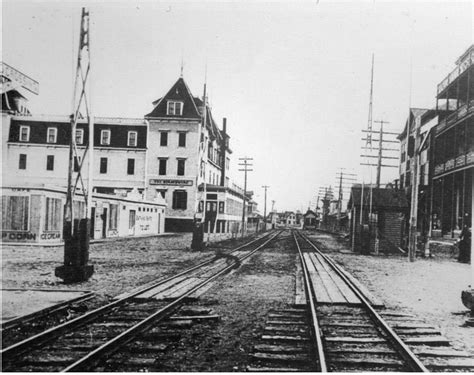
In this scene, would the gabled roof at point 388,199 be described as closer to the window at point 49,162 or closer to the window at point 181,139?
the window at point 181,139

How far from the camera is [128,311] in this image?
7910 mm

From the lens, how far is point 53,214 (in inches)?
898

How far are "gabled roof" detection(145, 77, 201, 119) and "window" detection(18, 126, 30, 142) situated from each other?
1093 cm

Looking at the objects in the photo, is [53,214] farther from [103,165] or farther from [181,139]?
[181,139]

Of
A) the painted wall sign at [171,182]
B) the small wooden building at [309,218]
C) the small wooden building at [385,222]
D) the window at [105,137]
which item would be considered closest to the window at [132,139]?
the window at [105,137]

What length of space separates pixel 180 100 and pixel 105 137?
7.66m

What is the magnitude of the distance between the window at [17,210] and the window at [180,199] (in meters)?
21.1

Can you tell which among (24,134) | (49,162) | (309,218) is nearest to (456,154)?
(49,162)

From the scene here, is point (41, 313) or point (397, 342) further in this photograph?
point (41, 313)

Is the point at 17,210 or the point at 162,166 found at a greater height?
the point at 162,166

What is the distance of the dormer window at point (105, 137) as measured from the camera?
39.7m

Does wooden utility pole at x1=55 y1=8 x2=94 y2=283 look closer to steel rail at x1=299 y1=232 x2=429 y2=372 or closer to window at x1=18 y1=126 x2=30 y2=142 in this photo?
steel rail at x1=299 y1=232 x2=429 y2=372

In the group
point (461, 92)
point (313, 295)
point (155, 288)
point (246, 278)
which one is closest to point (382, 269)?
point (246, 278)

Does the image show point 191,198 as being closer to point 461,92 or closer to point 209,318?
point 461,92
